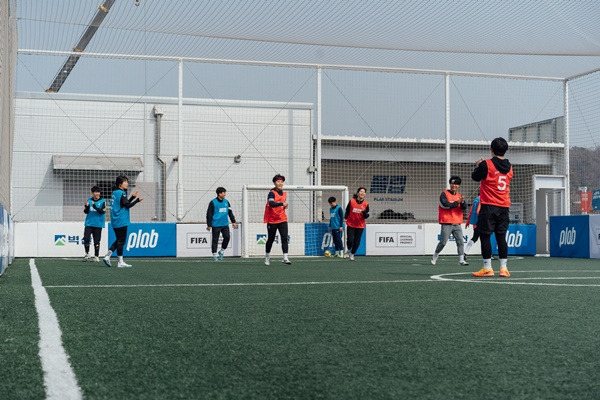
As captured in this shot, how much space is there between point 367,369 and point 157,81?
57.8 feet

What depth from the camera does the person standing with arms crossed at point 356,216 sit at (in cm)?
1728

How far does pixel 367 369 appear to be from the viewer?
10.3ft

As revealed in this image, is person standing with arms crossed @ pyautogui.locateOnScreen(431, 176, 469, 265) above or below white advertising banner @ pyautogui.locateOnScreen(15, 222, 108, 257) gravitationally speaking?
above

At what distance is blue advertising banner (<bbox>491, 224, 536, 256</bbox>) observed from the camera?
20.4 meters

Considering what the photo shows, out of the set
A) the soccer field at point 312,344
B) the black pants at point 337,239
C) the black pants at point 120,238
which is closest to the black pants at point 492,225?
the soccer field at point 312,344

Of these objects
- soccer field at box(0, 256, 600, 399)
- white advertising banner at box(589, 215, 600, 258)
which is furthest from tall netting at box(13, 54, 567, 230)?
soccer field at box(0, 256, 600, 399)

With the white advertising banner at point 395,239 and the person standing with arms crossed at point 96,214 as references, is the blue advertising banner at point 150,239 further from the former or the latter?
Result: the white advertising banner at point 395,239

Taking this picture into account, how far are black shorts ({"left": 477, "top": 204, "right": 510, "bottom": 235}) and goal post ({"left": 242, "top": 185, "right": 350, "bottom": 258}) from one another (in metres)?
9.68

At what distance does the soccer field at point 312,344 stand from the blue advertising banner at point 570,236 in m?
11.3

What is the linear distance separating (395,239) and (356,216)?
2807 millimetres

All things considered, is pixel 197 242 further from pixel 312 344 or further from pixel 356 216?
pixel 312 344

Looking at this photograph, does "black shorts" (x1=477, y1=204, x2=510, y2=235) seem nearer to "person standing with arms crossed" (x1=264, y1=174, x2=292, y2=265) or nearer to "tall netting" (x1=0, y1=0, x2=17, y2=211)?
"person standing with arms crossed" (x1=264, y1=174, x2=292, y2=265)

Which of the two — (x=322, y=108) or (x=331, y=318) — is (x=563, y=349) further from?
(x=322, y=108)

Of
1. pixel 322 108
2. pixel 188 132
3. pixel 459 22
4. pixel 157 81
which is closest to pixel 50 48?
pixel 157 81
